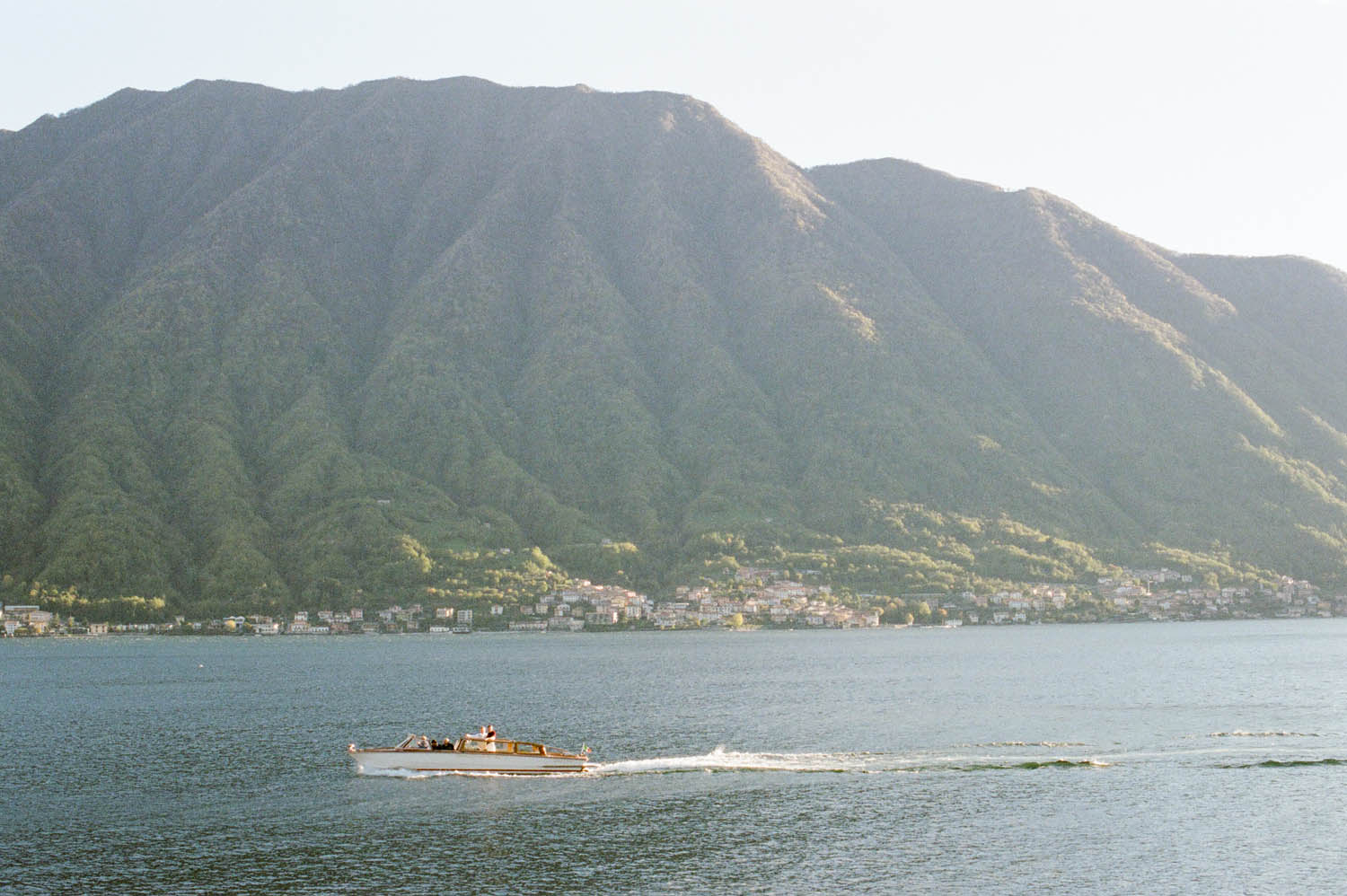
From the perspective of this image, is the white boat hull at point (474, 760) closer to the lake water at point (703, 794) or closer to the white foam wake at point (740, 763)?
the lake water at point (703, 794)

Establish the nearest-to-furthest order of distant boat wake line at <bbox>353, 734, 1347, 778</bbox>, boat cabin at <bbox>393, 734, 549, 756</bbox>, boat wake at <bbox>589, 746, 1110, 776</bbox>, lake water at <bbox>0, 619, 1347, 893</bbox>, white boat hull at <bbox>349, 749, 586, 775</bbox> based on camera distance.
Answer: lake water at <bbox>0, 619, 1347, 893</bbox>
white boat hull at <bbox>349, 749, 586, 775</bbox>
boat cabin at <bbox>393, 734, 549, 756</bbox>
distant boat wake line at <bbox>353, 734, 1347, 778</bbox>
boat wake at <bbox>589, 746, 1110, 776</bbox>

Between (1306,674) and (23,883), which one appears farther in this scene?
(1306,674)

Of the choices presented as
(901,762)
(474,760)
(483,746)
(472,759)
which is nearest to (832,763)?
(901,762)

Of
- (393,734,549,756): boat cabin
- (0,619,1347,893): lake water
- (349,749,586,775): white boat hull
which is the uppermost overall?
(393,734,549,756): boat cabin

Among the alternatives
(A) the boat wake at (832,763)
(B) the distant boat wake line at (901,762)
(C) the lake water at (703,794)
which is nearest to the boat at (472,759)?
(B) the distant boat wake line at (901,762)

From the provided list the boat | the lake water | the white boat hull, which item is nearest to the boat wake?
the lake water

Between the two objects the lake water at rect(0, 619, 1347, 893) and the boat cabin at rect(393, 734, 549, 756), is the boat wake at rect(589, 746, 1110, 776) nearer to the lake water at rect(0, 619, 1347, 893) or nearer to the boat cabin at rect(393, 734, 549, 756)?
the lake water at rect(0, 619, 1347, 893)

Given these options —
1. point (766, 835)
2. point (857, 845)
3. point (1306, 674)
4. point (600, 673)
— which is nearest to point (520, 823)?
point (766, 835)

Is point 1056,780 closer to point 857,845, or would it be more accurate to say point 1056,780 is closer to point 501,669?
point 857,845
